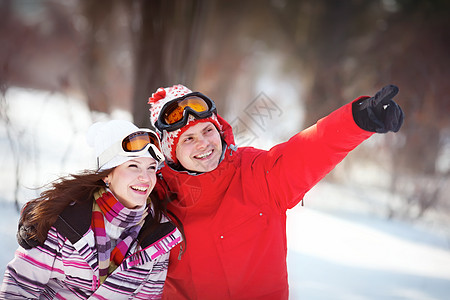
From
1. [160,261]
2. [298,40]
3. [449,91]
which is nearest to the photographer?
[160,261]

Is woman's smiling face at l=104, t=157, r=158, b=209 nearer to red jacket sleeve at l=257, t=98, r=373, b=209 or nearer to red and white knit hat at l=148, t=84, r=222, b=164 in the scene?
red and white knit hat at l=148, t=84, r=222, b=164

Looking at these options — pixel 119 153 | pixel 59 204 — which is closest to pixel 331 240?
pixel 119 153

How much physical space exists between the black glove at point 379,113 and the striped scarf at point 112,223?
1143mm

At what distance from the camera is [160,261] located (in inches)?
73.7

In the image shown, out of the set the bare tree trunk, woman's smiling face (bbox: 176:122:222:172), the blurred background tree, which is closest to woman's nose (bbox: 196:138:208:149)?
woman's smiling face (bbox: 176:122:222:172)

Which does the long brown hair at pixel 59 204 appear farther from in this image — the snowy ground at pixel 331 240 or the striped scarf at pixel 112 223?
the snowy ground at pixel 331 240

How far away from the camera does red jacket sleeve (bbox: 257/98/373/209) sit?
1.55 m

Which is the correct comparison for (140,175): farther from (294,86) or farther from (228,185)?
(294,86)

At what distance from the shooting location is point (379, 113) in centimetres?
149

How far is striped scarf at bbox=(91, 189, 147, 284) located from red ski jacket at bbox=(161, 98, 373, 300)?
295mm

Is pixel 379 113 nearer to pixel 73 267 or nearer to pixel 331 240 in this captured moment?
pixel 73 267

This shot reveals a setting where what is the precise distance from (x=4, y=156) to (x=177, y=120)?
3.44 m

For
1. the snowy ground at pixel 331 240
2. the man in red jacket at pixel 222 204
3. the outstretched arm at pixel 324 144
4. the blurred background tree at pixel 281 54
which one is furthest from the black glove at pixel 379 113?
the snowy ground at pixel 331 240

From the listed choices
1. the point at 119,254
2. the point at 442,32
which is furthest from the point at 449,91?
the point at 119,254
